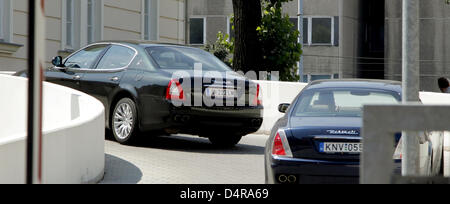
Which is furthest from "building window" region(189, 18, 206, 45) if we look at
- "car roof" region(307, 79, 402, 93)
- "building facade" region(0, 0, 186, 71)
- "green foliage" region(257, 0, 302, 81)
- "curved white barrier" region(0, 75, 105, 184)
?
"car roof" region(307, 79, 402, 93)

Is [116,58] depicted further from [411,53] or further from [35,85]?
[35,85]

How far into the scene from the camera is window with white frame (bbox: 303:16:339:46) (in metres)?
52.5

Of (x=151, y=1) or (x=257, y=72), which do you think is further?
(x=151, y=1)

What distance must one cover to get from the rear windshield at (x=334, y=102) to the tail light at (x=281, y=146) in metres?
0.57

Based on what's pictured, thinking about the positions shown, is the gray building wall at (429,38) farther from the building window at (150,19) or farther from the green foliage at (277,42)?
the green foliage at (277,42)

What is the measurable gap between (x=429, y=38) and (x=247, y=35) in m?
28.8

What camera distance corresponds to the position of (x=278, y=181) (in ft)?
27.6

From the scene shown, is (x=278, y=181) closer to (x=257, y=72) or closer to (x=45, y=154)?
(x=45, y=154)

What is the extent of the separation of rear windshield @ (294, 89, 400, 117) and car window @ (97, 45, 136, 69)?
453 centimetres

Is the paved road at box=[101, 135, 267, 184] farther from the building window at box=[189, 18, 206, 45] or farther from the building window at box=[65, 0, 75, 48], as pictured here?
the building window at box=[189, 18, 206, 45]

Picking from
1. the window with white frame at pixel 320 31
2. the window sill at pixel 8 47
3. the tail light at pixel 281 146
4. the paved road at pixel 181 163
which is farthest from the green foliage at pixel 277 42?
the window with white frame at pixel 320 31

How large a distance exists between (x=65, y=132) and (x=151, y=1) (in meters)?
19.9

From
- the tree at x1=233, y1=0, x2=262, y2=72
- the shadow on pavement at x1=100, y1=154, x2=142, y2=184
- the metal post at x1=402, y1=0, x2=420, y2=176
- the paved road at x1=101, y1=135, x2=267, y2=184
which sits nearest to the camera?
the metal post at x1=402, y1=0, x2=420, y2=176
